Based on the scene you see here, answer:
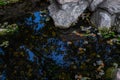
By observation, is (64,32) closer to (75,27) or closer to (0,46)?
(75,27)

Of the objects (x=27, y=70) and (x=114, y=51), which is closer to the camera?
(x=27, y=70)

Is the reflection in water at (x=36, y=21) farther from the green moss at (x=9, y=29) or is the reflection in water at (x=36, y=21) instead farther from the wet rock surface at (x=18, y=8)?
the green moss at (x=9, y=29)

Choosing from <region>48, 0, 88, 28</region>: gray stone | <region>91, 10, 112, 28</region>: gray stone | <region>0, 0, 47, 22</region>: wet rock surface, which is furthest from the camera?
<region>0, 0, 47, 22</region>: wet rock surface

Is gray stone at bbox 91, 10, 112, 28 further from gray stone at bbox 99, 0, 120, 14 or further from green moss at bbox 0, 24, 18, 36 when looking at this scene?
green moss at bbox 0, 24, 18, 36

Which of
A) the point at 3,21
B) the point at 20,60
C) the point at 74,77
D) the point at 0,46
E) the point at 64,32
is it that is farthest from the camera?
the point at 3,21

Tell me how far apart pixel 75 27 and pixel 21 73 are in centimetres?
360

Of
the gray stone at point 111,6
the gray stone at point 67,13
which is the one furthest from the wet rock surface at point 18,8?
the gray stone at point 111,6

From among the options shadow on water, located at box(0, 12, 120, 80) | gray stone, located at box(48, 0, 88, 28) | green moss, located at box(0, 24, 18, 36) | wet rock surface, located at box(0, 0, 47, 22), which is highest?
gray stone, located at box(48, 0, 88, 28)

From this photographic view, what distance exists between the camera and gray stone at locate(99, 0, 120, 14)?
11.3 m

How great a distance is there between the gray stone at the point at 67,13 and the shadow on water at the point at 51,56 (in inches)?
17.3

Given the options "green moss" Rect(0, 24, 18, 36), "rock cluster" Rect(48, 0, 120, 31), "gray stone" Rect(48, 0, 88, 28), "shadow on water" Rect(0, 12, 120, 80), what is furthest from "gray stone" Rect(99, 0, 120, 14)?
"green moss" Rect(0, 24, 18, 36)

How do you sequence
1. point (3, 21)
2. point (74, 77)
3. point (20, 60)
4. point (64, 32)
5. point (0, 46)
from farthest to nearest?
point (3, 21), point (64, 32), point (0, 46), point (20, 60), point (74, 77)

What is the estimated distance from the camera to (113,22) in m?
11.4

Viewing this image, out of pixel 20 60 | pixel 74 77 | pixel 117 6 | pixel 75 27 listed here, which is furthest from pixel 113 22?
pixel 20 60
